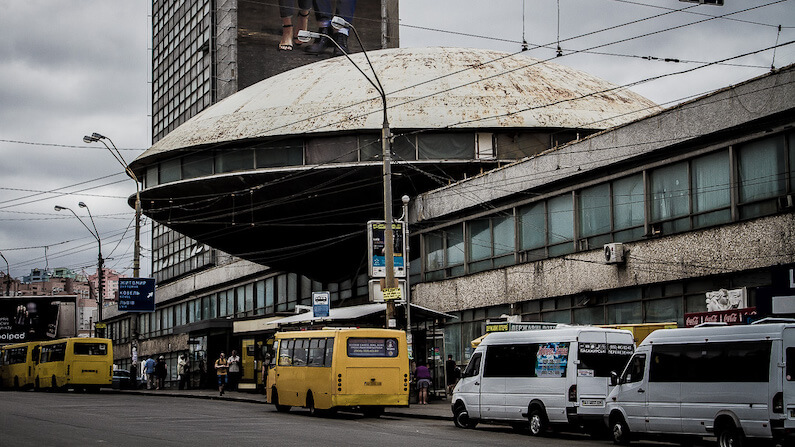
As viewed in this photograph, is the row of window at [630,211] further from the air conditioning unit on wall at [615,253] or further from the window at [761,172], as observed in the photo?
the air conditioning unit on wall at [615,253]

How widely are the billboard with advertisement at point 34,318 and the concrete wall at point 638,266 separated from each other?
1011 inches

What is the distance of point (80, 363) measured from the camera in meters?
48.6

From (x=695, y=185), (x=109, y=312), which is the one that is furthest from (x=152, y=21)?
(x=695, y=185)

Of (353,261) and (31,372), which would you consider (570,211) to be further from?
(31,372)

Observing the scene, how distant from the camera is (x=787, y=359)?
16625mm

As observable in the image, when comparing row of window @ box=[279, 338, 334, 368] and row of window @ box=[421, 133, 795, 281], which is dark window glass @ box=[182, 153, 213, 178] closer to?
row of window @ box=[421, 133, 795, 281]

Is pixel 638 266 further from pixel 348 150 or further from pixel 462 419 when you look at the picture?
pixel 348 150

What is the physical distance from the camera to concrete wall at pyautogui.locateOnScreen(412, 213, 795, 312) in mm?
26375

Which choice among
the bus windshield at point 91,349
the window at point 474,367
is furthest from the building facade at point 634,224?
the bus windshield at point 91,349

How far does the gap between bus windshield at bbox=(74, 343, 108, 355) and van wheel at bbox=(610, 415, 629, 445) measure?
111 ft

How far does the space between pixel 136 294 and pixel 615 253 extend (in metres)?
26.9

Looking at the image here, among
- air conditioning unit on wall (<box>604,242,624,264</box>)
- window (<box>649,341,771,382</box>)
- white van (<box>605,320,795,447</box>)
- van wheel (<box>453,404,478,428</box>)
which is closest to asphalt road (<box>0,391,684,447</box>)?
van wheel (<box>453,404,478,428</box>)

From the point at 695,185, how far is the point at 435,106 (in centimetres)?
1595

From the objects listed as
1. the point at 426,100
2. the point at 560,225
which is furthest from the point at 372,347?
the point at 426,100
